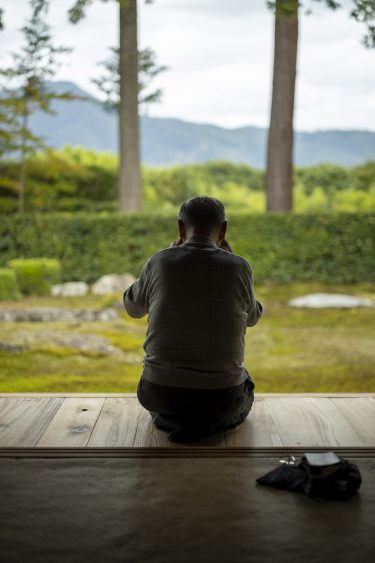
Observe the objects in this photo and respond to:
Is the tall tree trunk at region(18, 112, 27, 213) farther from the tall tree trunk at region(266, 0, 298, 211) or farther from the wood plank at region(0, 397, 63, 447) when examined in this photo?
the wood plank at region(0, 397, 63, 447)

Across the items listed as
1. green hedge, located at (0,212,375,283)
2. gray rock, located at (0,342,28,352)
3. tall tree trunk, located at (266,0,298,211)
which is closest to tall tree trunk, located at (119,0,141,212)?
green hedge, located at (0,212,375,283)

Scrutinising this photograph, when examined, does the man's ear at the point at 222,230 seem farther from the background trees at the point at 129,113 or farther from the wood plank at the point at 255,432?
the background trees at the point at 129,113

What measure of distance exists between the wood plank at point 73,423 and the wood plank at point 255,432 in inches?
22.1

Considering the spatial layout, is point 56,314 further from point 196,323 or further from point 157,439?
point 196,323

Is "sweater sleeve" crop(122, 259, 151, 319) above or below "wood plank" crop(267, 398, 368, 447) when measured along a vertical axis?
above

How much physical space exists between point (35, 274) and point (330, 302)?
3811 mm

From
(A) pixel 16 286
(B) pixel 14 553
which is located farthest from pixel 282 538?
(A) pixel 16 286

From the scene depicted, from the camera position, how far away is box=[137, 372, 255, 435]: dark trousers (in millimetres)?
2613

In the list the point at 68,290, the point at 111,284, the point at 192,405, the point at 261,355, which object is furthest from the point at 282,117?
the point at 192,405

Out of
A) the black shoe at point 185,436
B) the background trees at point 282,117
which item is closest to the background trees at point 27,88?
the background trees at point 282,117

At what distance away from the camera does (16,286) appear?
9203 millimetres

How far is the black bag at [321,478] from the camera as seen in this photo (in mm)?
2170

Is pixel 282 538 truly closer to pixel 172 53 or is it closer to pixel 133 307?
pixel 133 307

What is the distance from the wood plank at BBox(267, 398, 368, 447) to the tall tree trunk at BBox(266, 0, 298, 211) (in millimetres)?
7277
